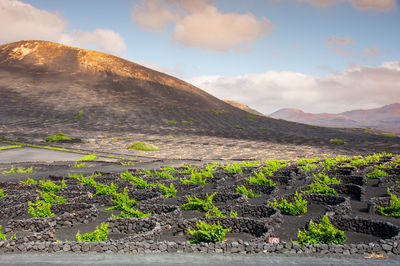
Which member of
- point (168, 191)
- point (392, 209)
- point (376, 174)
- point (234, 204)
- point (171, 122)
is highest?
point (171, 122)

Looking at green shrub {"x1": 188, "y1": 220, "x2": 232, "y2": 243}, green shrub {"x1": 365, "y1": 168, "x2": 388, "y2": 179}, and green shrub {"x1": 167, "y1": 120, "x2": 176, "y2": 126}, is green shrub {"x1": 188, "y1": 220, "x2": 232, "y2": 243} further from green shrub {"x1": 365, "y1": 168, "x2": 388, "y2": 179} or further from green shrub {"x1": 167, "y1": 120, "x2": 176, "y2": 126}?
green shrub {"x1": 167, "y1": 120, "x2": 176, "y2": 126}

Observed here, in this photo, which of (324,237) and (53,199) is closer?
(324,237)

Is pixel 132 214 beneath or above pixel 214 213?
beneath

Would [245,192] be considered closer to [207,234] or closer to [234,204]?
[234,204]

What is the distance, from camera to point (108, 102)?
10600 cm

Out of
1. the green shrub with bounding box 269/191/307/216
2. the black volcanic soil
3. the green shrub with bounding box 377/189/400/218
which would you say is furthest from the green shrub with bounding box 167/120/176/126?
the green shrub with bounding box 377/189/400/218

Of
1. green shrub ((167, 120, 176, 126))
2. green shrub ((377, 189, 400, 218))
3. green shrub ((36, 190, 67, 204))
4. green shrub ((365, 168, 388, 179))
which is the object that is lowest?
green shrub ((36, 190, 67, 204))

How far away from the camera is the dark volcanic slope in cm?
8412

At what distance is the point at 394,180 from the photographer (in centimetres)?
2448

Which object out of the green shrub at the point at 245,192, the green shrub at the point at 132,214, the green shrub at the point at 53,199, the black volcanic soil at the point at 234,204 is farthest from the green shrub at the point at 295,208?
the green shrub at the point at 53,199

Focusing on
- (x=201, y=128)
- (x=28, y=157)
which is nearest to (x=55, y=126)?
(x=201, y=128)

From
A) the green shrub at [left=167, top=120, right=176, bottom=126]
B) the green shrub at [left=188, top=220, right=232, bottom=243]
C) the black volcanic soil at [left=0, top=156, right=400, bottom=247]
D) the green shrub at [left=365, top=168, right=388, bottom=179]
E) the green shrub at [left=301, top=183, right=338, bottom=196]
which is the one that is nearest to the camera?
the green shrub at [left=188, top=220, right=232, bottom=243]

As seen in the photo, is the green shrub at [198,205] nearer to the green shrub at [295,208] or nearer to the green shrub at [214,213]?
the green shrub at [214,213]

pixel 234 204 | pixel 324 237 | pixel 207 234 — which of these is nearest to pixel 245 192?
pixel 234 204
